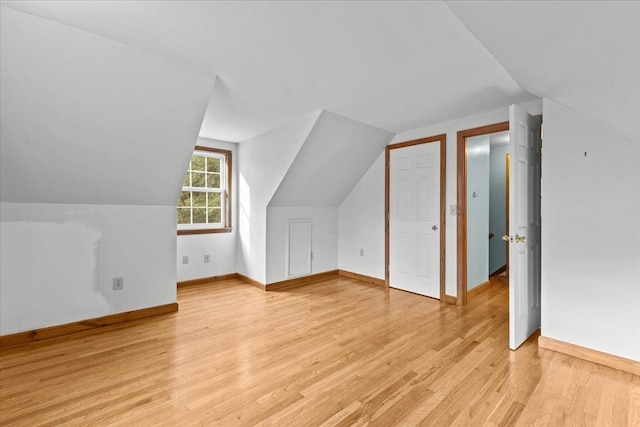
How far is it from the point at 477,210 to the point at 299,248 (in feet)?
8.21

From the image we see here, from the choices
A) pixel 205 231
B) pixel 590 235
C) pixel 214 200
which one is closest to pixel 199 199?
pixel 214 200

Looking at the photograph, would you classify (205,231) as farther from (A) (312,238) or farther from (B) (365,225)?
(B) (365,225)

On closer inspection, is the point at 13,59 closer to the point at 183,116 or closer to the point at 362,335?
the point at 183,116

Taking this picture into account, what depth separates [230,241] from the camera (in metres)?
4.59

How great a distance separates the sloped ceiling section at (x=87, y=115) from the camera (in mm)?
1806

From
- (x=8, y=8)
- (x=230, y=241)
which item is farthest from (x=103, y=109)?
(x=230, y=241)

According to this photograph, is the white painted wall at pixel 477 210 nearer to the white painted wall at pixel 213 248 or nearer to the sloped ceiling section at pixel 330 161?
the sloped ceiling section at pixel 330 161

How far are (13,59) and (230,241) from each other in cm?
317

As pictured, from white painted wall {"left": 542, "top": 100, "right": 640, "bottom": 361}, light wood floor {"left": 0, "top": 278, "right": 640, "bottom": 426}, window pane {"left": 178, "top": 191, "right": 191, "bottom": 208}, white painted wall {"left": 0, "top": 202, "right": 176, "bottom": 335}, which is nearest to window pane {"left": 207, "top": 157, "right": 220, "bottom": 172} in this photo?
window pane {"left": 178, "top": 191, "right": 191, "bottom": 208}

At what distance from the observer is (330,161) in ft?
12.8

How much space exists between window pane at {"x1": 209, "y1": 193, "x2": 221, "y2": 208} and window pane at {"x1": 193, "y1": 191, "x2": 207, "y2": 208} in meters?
0.08

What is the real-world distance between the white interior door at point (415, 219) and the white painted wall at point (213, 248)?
2393 millimetres

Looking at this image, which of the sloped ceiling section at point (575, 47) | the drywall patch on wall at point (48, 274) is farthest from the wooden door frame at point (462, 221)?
the drywall patch on wall at point (48, 274)

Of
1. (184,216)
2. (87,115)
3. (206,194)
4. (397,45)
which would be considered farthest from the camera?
(206,194)
